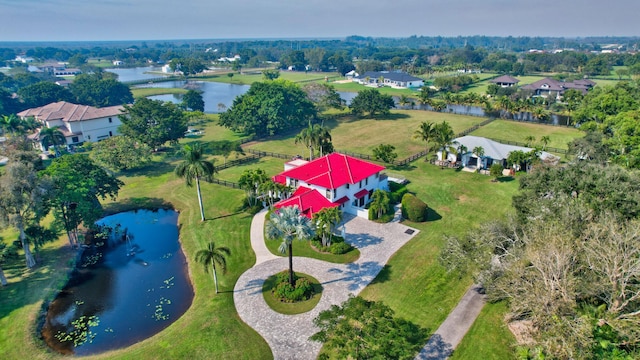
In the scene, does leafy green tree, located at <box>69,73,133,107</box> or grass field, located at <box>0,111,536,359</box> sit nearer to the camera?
grass field, located at <box>0,111,536,359</box>

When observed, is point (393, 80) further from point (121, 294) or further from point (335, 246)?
point (121, 294)

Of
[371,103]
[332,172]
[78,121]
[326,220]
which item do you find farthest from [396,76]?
[326,220]

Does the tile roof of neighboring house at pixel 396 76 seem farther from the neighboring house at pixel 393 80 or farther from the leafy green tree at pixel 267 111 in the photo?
the leafy green tree at pixel 267 111

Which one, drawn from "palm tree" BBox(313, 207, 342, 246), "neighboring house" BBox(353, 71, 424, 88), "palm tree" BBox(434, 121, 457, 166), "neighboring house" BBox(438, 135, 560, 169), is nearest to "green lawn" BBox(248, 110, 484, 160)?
"palm tree" BBox(434, 121, 457, 166)

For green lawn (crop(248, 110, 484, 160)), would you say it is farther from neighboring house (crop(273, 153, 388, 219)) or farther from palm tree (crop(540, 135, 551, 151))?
neighboring house (crop(273, 153, 388, 219))

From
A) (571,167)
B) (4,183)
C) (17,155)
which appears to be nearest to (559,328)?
(571,167)
